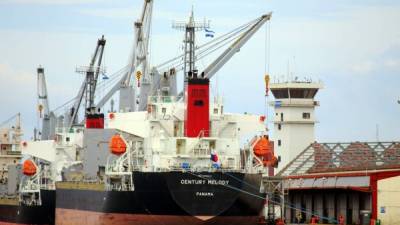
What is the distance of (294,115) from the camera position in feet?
445

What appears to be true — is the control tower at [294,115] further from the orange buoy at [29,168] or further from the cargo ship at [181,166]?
the cargo ship at [181,166]

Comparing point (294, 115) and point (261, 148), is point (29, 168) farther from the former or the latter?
point (294, 115)

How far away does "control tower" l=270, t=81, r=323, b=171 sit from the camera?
444 feet

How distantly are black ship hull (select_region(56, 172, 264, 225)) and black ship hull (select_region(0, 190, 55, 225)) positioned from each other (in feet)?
70.8

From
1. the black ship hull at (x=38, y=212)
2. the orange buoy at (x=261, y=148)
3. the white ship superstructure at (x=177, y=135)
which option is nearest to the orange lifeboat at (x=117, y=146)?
the white ship superstructure at (x=177, y=135)

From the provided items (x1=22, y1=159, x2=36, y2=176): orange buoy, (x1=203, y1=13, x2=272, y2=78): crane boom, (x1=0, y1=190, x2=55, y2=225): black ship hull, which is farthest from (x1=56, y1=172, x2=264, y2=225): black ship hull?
(x1=22, y1=159, x2=36, y2=176): orange buoy

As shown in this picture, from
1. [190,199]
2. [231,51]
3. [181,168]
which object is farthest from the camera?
[231,51]

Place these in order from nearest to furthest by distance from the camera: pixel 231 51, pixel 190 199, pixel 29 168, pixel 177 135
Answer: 1. pixel 190 199
2. pixel 177 135
3. pixel 231 51
4. pixel 29 168

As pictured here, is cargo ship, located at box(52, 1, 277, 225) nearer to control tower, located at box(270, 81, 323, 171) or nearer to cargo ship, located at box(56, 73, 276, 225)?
cargo ship, located at box(56, 73, 276, 225)

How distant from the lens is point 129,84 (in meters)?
108

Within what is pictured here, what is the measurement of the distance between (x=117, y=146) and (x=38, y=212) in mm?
23609

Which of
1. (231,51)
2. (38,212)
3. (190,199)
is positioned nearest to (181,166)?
(190,199)

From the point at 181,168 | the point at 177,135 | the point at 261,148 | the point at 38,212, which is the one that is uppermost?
the point at 177,135

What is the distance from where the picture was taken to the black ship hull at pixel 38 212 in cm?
10431
